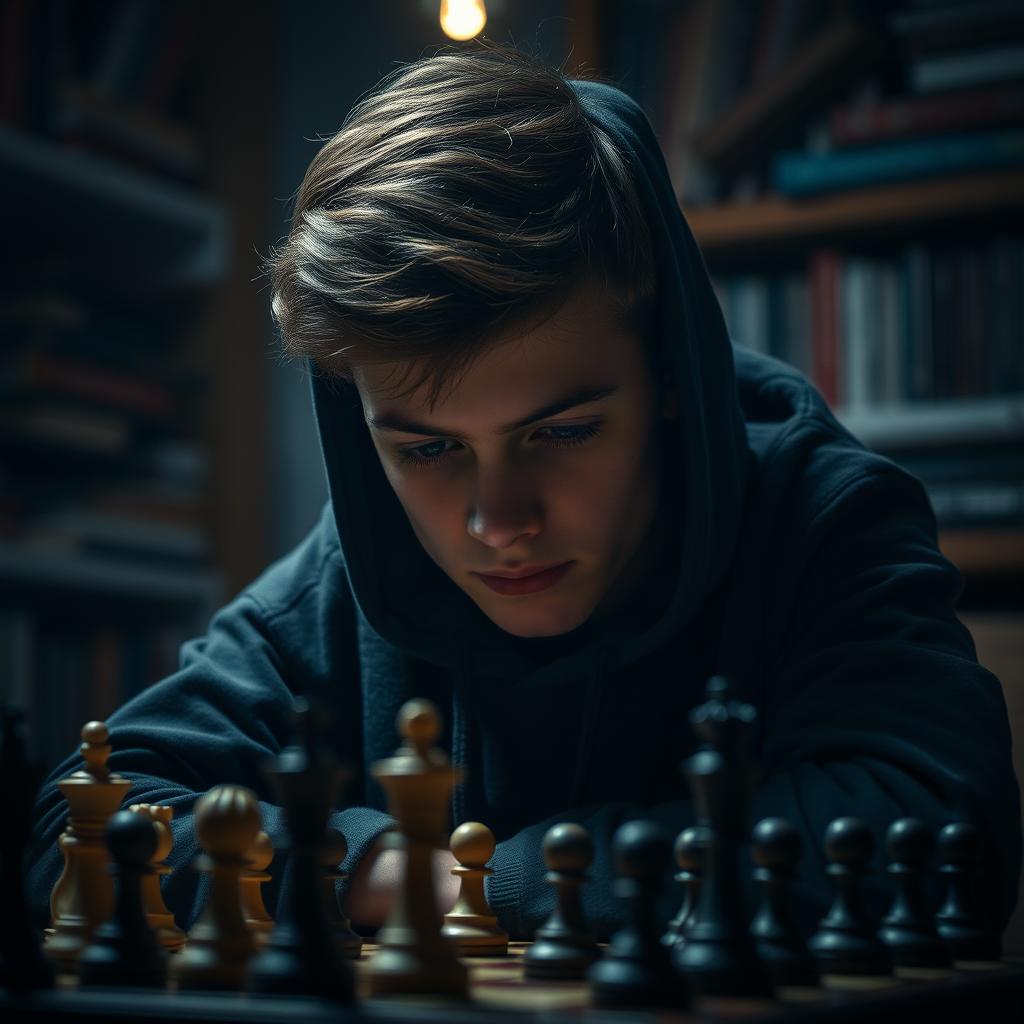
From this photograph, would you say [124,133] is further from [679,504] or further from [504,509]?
[504,509]

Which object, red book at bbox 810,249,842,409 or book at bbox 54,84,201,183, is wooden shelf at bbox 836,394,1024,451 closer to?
red book at bbox 810,249,842,409

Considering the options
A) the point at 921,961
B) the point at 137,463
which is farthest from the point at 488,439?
the point at 137,463

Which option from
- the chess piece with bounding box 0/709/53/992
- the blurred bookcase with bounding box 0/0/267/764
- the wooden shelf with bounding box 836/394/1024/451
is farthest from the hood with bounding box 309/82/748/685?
the blurred bookcase with bounding box 0/0/267/764

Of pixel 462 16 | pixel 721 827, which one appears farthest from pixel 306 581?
pixel 721 827

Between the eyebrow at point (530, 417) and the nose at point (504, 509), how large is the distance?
1.6 inches

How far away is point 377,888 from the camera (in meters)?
1.13

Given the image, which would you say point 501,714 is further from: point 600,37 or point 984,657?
point 600,37

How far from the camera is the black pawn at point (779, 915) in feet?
2.46

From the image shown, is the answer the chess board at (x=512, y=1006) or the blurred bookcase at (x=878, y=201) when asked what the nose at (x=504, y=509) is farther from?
the blurred bookcase at (x=878, y=201)

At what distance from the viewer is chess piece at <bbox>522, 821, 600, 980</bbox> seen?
78cm

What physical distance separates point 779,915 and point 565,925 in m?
0.12

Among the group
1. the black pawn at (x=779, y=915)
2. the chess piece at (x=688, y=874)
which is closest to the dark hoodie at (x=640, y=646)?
the chess piece at (x=688, y=874)

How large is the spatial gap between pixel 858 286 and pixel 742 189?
264 millimetres

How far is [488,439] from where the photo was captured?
1.21 m
